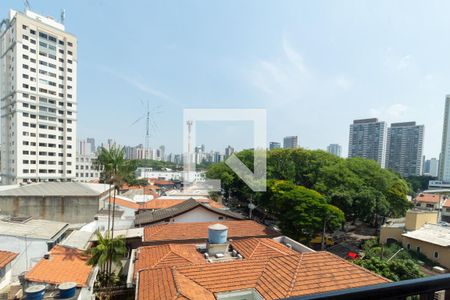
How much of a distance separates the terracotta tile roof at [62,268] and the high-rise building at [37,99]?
64.5ft

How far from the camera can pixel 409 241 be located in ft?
36.4

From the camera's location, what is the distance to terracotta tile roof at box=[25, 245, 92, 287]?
6086 mm

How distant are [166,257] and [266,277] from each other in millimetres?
2887

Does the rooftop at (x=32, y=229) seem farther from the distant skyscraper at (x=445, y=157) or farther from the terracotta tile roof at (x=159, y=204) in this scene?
the distant skyscraper at (x=445, y=157)

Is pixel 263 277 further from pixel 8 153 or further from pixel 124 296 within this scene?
pixel 8 153

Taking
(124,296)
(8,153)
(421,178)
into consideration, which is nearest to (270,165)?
(124,296)

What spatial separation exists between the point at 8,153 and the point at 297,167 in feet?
82.9

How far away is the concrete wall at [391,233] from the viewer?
38.7 feet

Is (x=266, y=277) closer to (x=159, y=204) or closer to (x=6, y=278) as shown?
(x=6, y=278)

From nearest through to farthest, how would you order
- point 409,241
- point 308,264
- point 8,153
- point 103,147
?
1. point 308,264
2. point 103,147
3. point 409,241
4. point 8,153

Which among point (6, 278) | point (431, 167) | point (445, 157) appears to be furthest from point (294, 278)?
point (431, 167)

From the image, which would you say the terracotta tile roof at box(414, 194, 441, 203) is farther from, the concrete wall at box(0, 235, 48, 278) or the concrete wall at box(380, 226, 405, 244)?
the concrete wall at box(0, 235, 48, 278)

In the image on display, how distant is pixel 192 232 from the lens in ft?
32.1

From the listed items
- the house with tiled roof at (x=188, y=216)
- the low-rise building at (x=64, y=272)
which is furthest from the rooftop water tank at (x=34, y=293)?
the house with tiled roof at (x=188, y=216)
